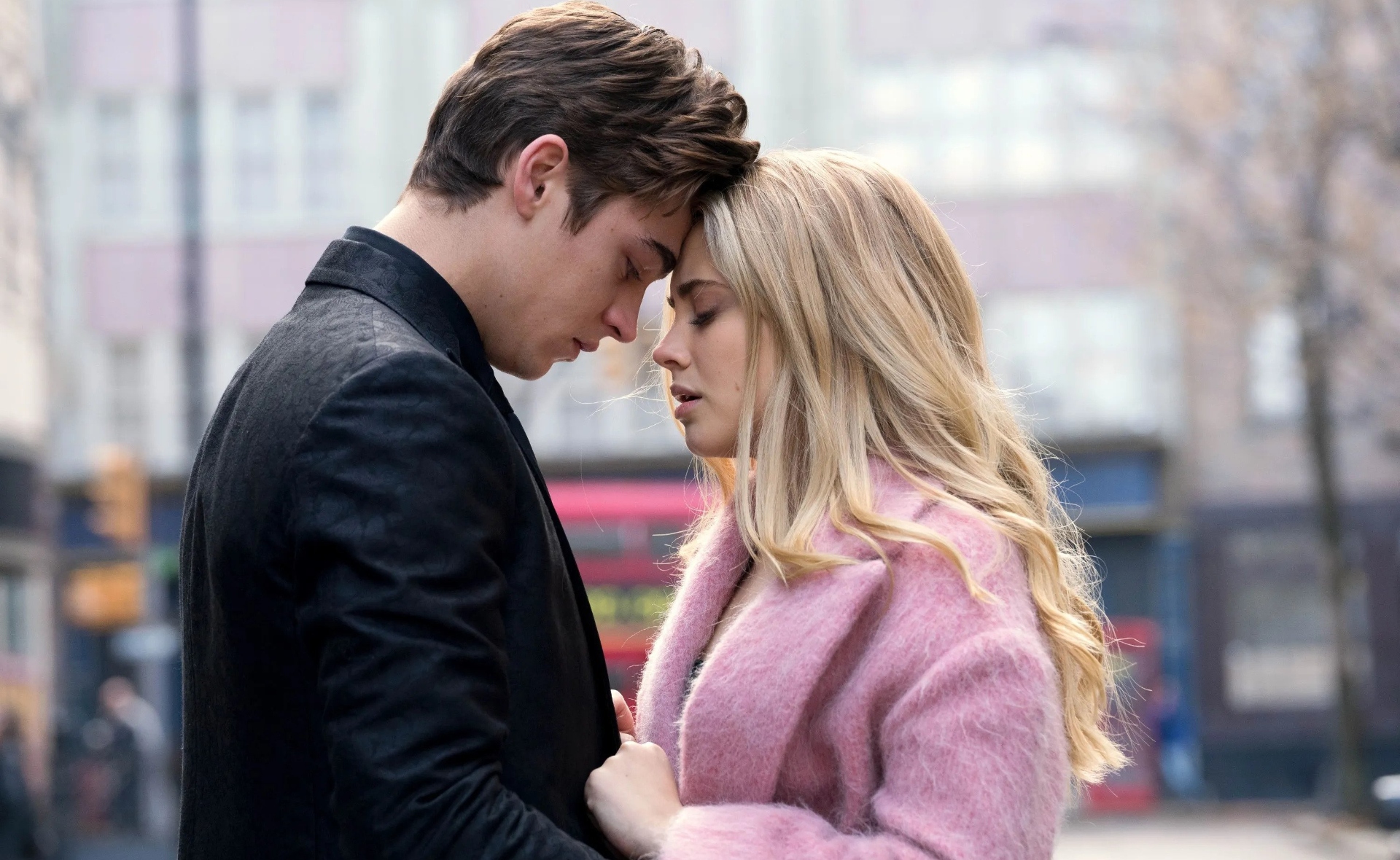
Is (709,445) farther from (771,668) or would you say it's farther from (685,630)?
(771,668)

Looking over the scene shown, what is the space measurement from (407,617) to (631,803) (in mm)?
530

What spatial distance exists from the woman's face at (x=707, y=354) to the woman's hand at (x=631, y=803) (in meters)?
0.63

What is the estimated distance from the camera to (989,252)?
22.8 m

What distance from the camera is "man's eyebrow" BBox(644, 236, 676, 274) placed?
252cm

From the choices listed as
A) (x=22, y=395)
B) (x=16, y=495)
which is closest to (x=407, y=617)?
(x=22, y=395)

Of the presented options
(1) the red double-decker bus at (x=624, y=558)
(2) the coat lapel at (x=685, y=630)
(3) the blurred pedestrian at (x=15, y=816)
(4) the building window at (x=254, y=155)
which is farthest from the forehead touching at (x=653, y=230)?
(4) the building window at (x=254, y=155)

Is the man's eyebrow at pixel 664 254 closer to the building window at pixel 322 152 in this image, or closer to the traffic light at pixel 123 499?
the traffic light at pixel 123 499

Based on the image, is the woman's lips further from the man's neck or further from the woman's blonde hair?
the man's neck

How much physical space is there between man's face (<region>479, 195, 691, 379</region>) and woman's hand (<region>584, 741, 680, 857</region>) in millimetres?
632

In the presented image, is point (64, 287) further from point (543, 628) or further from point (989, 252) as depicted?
point (543, 628)

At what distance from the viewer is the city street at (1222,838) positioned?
14844 mm

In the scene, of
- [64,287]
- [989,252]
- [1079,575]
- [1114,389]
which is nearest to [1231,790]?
A: [1114,389]

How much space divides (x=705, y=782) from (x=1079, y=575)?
2.75 feet

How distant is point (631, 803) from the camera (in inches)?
85.2
